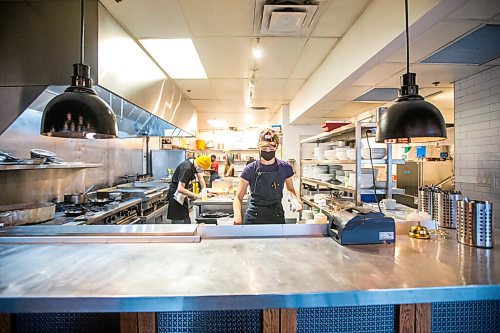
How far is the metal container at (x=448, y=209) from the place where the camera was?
1875 mm

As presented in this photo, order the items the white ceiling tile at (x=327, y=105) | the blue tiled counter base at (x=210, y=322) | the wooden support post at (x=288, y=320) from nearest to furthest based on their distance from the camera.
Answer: the wooden support post at (x=288, y=320)
the blue tiled counter base at (x=210, y=322)
the white ceiling tile at (x=327, y=105)

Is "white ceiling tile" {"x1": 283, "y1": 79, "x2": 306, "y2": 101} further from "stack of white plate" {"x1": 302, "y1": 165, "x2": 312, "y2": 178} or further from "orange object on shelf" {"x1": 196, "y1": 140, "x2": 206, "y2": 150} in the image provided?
"orange object on shelf" {"x1": 196, "y1": 140, "x2": 206, "y2": 150}

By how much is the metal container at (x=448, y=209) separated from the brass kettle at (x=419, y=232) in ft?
0.93

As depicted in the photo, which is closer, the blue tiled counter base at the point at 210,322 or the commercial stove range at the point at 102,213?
the blue tiled counter base at the point at 210,322

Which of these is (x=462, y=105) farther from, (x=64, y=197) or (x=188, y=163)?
(x=64, y=197)

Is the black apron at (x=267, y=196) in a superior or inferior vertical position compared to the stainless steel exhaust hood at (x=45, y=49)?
inferior

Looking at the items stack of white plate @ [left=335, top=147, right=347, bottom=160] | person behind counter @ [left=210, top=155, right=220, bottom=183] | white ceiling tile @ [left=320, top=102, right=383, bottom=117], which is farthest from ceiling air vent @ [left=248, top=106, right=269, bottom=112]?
stack of white plate @ [left=335, top=147, right=347, bottom=160]

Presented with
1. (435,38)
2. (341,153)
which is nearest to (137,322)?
(341,153)

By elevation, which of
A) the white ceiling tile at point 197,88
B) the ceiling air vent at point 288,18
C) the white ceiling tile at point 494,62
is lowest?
the white ceiling tile at point 494,62

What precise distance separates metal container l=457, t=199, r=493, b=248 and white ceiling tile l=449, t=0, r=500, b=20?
4.95 ft

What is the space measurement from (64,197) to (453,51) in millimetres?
4764

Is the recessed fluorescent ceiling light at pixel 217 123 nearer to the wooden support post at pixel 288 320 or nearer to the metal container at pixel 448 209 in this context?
the metal container at pixel 448 209

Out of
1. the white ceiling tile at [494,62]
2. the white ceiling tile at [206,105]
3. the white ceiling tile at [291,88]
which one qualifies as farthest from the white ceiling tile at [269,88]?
the white ceiling tile at [494,62]

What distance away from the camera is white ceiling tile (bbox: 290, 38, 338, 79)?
11.3ft
